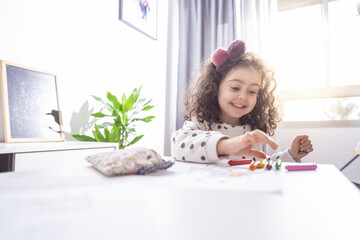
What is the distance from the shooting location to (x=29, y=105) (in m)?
1.28

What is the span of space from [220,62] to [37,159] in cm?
78

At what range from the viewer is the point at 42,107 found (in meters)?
1.35

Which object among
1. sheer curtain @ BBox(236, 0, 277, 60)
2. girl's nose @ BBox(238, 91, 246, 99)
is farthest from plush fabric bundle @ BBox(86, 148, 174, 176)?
sheer curtain @ BBox(236, 0, 277, 60)

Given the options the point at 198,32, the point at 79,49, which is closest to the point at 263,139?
the point at 79,49

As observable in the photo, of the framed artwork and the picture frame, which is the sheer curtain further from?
the picture frame

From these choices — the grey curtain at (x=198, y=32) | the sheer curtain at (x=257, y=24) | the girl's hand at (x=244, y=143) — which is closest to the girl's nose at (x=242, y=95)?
the girl's hand at (x=244, y=143)

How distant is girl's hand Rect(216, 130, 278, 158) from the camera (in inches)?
21.2

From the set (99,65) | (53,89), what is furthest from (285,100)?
(53,89)

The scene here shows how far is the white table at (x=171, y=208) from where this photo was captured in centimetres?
19

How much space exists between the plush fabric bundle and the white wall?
3.77ft

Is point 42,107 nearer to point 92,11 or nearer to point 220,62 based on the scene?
point 92,11

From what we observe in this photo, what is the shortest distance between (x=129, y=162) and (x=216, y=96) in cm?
79

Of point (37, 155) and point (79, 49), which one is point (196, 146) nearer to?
point (37, 155)

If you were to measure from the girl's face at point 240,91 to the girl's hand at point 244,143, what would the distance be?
0.40 meters
